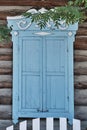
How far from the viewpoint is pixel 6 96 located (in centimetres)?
598

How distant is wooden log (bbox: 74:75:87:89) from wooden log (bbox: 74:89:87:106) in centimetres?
7

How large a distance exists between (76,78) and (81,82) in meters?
0.12

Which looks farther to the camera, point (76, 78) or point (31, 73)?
point (76, 78)

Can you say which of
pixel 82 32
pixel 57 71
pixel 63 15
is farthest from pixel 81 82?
pixel 63 15

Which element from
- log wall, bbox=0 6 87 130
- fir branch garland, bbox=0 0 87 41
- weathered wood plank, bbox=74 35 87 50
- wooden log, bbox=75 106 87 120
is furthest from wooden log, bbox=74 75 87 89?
fir branch garland, bbox=0 0 87 41

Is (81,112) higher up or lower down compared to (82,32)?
lower down

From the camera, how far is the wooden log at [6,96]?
598 cm

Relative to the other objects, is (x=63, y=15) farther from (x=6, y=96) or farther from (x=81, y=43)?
(x=6, y=96)

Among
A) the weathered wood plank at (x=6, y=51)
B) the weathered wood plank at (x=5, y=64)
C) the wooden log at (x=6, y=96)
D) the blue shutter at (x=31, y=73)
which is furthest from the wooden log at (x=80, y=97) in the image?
the weathered wood plank at (x=6, y=51)

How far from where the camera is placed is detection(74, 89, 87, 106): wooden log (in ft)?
19.5

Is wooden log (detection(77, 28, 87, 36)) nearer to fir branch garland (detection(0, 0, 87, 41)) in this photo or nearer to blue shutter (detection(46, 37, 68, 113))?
blue shutter (detection(46, 37, 68, 113))

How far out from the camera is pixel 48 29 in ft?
19.0

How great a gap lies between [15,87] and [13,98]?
0.68 ft

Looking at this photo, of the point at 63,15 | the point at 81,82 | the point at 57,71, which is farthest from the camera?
the point at 81,82
